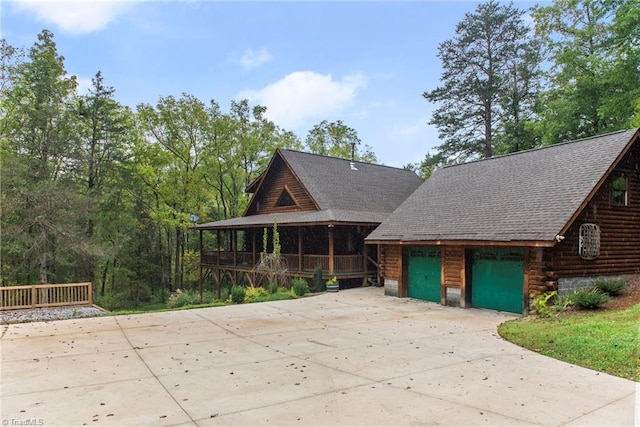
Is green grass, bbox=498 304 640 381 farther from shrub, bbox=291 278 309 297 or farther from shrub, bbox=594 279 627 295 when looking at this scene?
shrub, bbox=291 278 309 297

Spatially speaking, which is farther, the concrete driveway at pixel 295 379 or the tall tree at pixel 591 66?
the tall tree at pixel 591 66

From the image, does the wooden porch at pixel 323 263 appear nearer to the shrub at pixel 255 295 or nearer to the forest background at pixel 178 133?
the shrub at pixel 255 295

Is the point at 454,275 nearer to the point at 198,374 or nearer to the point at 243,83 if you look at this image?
the point at 198,374

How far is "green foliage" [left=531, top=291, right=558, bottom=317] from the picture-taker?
11.0m

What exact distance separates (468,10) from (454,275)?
28830mm

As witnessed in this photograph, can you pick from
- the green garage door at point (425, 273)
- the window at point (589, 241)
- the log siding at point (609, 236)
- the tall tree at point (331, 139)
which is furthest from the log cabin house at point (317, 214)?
the tall tree at point (331, 139)

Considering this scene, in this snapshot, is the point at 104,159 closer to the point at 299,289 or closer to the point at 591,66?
the point at 299,289

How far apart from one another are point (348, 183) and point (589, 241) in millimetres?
14118

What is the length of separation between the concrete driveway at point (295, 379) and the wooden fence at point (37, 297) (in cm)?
623

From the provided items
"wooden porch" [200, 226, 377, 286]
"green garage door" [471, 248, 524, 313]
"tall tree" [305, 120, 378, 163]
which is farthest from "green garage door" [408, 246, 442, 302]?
"tall tree" [305, 120, 378, 163]

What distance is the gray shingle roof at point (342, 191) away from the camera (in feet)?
68.1

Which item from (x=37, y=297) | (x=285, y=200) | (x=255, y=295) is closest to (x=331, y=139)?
(x=285, y=200)

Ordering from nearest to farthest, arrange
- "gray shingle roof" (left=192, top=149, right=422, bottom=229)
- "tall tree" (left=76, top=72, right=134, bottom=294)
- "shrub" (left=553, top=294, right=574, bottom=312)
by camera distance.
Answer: "shrub" (left=553, top=294, right=574, bottom=312) → "gray shingle roof" (left=192, top=149, right=422, bottom=229) → "tall tree" (left=76, top=72, right=134, bottom=294)

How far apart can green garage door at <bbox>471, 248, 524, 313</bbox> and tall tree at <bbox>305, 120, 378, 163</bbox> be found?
3140 cm
